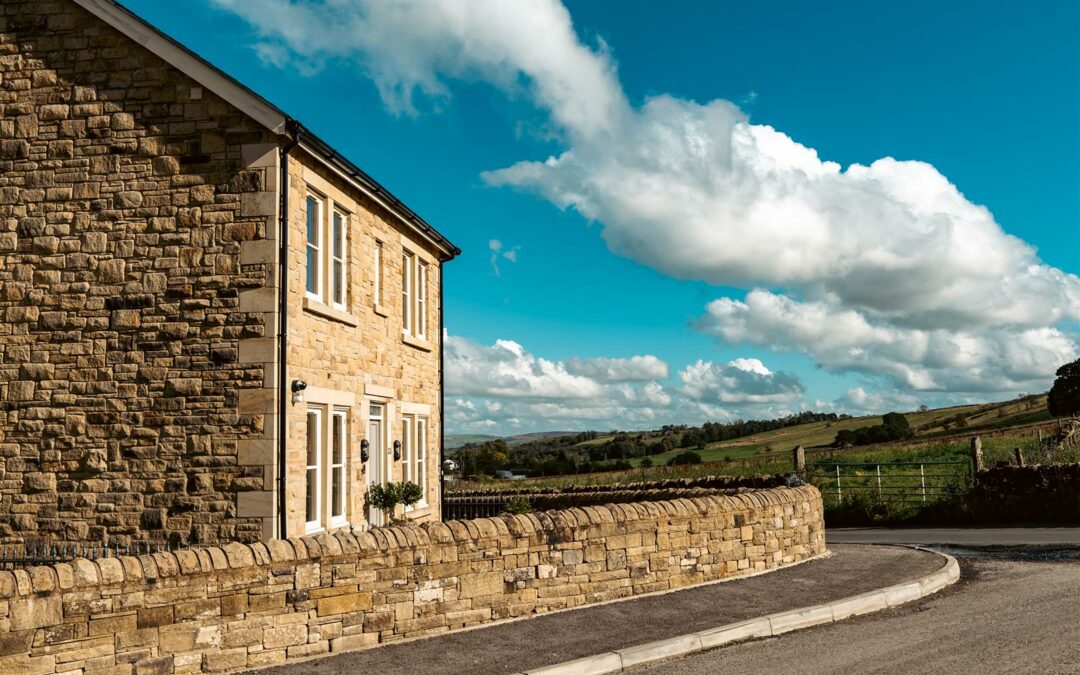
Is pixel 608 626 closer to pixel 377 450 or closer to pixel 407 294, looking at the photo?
pixel 377 450

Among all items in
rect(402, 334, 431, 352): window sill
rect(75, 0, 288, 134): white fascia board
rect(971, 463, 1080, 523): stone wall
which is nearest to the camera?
rect(75, 0, 288, 134): white fascia board

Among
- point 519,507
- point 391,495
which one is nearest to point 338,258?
point 391,495

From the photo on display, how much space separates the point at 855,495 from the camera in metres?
22.2

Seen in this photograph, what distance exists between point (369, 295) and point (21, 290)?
5.06 meters

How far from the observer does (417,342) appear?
17.2 metres

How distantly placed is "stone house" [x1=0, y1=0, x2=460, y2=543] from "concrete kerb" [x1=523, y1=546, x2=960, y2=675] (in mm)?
5493

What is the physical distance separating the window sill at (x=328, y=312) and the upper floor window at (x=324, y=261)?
16 cm

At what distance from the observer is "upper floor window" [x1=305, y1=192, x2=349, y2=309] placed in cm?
1320

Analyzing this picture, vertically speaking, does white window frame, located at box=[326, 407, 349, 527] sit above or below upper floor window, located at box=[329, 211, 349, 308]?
below

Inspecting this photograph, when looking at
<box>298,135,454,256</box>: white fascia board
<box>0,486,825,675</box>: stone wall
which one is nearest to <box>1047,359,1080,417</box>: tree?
<box>298,135,454,256</box>: white fascia board

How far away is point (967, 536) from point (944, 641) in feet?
34.2

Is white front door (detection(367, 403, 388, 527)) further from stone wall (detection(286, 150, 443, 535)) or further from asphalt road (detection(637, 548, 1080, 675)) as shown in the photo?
asphalt road (detection(637, 548, 1080, 675))

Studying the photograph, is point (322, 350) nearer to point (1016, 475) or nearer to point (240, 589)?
point (240, 589)

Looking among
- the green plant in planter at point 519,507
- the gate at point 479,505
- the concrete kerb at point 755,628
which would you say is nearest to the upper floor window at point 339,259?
the green plant in planter at point 519,507
